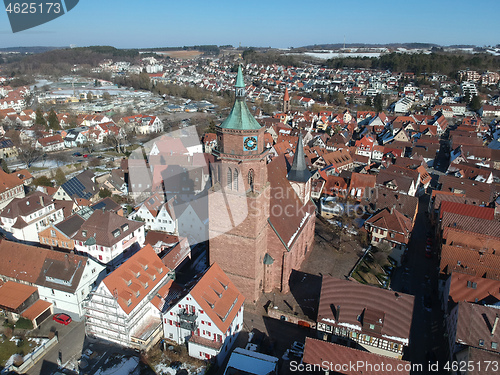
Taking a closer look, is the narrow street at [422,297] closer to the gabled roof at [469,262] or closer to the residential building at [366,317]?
the residential building at [366,317]

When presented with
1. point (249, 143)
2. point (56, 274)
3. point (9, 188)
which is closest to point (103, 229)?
point (56, 274)

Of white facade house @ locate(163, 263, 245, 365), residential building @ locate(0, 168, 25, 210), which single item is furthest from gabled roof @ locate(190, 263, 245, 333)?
residential building @ locate(0, 168, 25, 210)

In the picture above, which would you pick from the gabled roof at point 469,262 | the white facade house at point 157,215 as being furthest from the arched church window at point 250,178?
the white facade house at point 157,215

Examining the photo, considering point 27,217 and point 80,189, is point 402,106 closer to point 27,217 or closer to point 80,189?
point 80,189

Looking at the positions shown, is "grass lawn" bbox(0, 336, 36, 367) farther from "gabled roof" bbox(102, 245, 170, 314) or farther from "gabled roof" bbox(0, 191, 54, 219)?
"gabled roof" bbox(0, 191, 54, 219)

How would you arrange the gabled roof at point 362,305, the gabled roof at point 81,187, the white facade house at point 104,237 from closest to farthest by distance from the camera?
the gabled roof at point 362,305 → the white facade house at point 104,237 → the gabled roof at point 81,187

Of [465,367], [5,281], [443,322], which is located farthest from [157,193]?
[465,367]

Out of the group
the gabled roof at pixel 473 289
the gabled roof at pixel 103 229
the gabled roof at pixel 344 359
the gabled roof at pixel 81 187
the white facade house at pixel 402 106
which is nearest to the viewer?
the gabled roof at pixel 344 359
